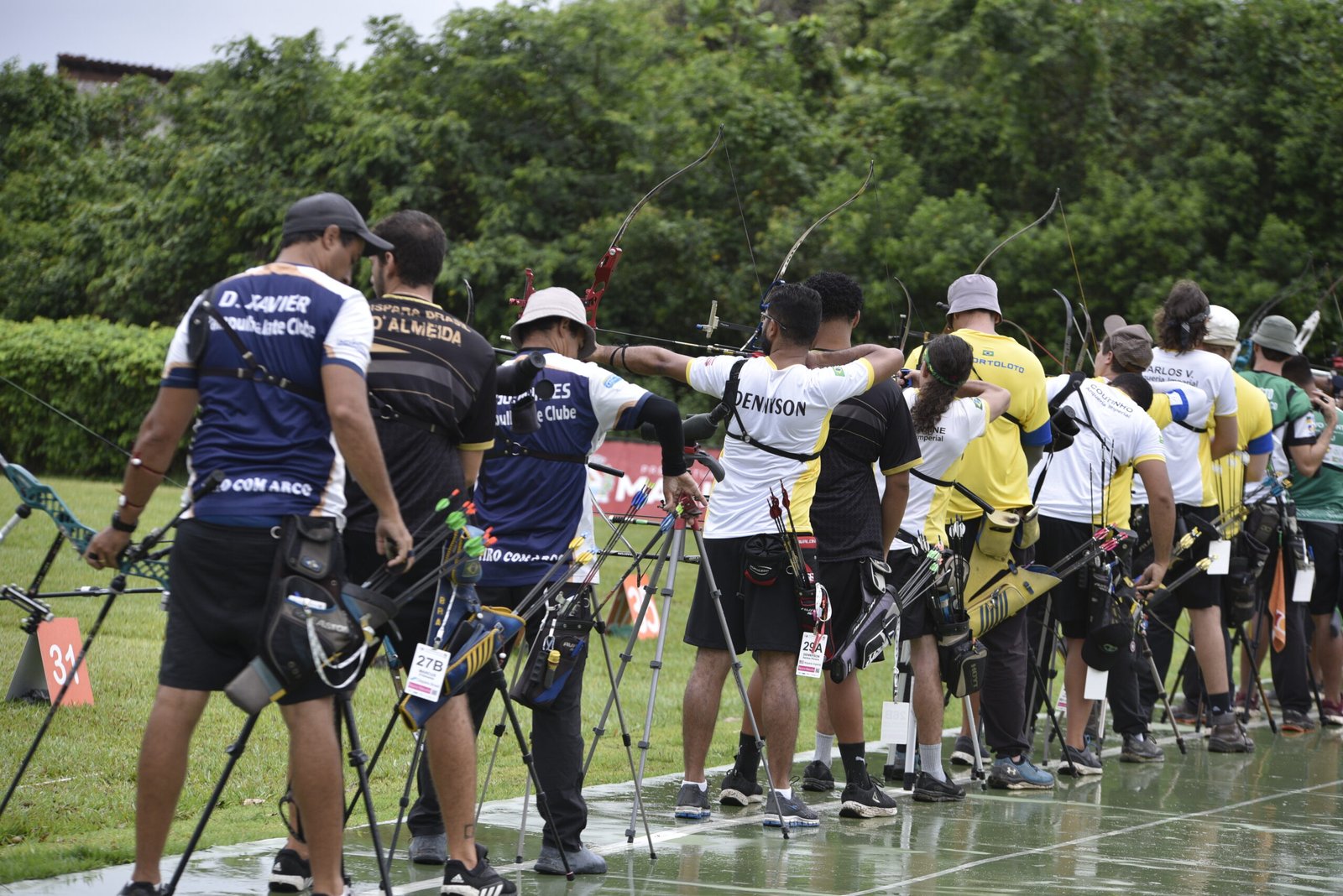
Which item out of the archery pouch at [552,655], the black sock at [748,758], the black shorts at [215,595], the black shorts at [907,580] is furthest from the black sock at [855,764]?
the black shorts at [215,595]

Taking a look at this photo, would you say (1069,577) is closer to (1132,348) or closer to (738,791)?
(1132,348)

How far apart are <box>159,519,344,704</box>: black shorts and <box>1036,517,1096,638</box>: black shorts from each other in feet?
14.9

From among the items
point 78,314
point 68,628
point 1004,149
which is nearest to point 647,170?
point 1004,149

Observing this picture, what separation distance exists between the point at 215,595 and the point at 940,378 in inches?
134

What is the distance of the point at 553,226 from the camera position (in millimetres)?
23812

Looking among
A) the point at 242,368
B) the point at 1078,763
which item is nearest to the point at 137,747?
the point at 242,368

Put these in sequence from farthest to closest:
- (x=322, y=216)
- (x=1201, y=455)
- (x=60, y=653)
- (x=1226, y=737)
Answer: (x=1201, y=455) → (x=1226, y=737) → (x=60, y=653) → (x=322, y=216)

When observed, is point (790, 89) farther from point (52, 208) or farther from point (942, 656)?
point (942, 656)

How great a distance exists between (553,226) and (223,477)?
2008 centimetres

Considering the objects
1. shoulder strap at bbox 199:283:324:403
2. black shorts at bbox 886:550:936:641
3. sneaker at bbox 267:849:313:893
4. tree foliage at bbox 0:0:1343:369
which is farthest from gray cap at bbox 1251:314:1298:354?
tree foliage at bbox 0:0:1343:369

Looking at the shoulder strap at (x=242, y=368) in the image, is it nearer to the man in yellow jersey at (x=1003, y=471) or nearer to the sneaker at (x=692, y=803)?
the sneaker at (x=692, y=803)

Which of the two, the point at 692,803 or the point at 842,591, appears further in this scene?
the point at 842,591

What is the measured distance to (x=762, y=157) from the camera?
2353cm

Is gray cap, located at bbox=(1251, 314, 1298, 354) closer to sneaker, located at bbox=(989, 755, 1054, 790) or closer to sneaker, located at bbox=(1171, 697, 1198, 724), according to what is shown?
sneaker, located at bbox=(1171, 697, 1198, 724)
